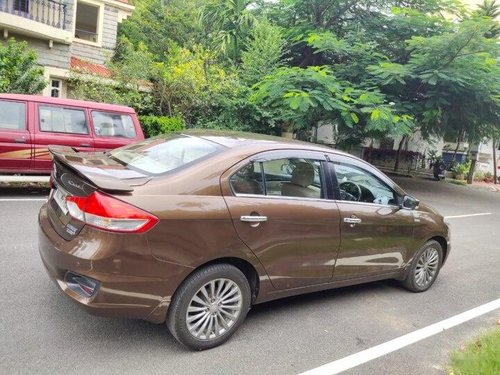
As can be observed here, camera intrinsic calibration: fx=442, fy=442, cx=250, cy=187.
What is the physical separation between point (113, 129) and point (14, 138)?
1.84m

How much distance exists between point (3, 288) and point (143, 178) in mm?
1966

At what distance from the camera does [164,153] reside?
3.88 meters

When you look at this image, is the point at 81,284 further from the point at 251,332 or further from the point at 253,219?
the point at 251,332

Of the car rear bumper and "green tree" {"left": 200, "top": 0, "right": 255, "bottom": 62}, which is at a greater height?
"green tree" {"left": 200, "top": 0, "right": 255, "bottom": 62}

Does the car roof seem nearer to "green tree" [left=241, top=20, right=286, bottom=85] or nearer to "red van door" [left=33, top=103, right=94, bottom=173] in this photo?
"red van door" [left=33, top=103, right=94, bottom=173]

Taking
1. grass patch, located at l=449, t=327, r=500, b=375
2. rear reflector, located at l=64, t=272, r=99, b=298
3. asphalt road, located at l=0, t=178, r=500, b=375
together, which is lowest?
asphalt road, located at l=0, t=178, r=500, b=375

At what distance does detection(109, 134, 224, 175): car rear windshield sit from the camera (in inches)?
142

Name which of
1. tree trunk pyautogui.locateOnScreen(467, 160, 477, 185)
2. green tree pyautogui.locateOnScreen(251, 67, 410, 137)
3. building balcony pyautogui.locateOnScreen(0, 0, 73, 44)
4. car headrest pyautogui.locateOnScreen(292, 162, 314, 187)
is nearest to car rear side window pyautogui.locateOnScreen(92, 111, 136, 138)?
green tree pyautogui.locateOnScreen(251, 67, 410, 137)

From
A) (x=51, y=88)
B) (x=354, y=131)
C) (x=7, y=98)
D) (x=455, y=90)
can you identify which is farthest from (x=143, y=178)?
(x=51, y=88)

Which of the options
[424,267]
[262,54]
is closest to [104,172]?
[424,267]

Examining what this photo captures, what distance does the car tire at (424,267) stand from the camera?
513 cm

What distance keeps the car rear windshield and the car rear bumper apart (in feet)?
2.43

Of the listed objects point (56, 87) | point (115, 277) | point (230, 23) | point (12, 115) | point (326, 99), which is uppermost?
point (230, 23)

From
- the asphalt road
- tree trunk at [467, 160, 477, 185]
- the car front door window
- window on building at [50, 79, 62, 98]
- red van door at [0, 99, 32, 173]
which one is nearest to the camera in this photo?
the asphalt road
